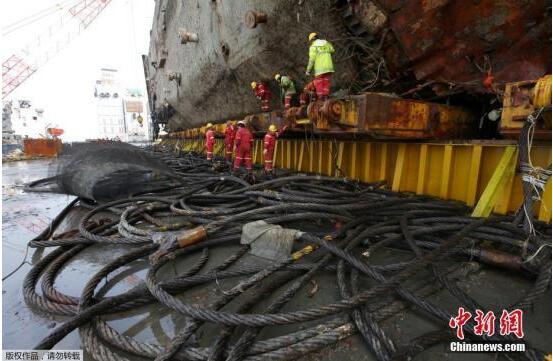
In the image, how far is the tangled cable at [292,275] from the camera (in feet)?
4.46

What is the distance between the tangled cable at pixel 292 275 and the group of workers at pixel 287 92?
1.45 metres

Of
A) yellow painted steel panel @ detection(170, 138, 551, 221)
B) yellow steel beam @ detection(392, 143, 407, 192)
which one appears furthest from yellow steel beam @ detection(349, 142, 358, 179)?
yellow steel beam @ detection(392, 143, 407, 192)

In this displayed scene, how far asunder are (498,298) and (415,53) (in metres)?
2.51

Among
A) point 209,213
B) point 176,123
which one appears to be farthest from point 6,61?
point 209,213

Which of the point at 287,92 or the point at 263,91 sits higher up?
the point at 263,91

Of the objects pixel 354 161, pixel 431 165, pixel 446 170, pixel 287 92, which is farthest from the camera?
pixel 287 92

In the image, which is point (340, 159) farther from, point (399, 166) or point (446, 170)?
point (446, 170)

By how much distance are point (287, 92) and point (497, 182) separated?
134 inches

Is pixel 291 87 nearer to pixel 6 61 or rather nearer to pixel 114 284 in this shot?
pixel 114 284

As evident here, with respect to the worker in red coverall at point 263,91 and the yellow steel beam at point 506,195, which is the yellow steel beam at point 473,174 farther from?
the worker in red coverall at point 263,91

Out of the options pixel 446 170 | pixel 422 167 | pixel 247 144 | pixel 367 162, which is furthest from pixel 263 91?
pixel 446 170

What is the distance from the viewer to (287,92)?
494 cm

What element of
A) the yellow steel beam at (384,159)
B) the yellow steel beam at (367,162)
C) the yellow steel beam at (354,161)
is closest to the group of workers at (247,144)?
the yellow steel beam at (354,161)

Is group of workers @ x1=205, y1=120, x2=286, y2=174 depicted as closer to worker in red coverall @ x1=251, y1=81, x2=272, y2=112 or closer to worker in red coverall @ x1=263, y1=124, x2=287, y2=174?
worker in red coverall @ x1=263, y1=124, x2=287, y2=174
